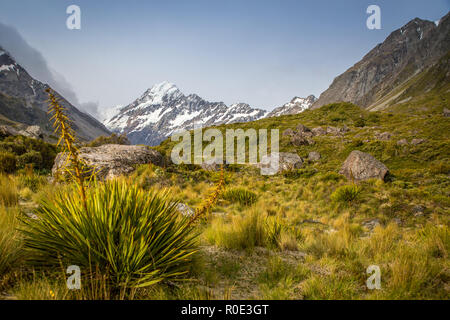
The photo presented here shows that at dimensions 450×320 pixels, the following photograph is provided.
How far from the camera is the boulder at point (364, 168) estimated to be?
12.6m

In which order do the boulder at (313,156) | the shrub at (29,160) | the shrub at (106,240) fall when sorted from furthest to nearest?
the boulder at (313,156) → the shrub at (29,160) → the shrub at (106,240)

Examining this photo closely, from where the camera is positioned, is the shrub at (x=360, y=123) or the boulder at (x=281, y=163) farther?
the shrub at (x=360, y=123)

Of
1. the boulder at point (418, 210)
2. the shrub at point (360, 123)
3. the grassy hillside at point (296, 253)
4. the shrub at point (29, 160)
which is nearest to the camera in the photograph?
the grassy hillside at point (296, 253)

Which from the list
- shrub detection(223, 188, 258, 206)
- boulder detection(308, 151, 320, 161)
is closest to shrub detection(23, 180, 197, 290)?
shrub detection(223, 188, 258, 206)

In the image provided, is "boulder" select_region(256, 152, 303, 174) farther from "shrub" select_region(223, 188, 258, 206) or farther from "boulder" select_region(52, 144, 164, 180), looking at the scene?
"boulder" select_region(52, 144, 164, 180)

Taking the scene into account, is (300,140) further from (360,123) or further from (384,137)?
(360,123)

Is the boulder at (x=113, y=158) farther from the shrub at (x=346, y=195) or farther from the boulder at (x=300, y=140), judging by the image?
the boulder at (x=300, y=140)

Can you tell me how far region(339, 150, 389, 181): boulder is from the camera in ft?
41.2

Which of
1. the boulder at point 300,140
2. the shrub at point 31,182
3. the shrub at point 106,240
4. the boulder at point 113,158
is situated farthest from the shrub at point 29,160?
the boulder at point 300,140

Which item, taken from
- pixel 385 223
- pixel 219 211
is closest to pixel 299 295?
pixel 219 211

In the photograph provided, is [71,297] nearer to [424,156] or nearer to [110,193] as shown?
[110,193]

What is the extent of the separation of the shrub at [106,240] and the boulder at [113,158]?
693 cm

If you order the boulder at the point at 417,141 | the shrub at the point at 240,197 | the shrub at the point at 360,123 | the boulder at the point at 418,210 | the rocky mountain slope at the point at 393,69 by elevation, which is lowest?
the boulder at the point at 418,210
